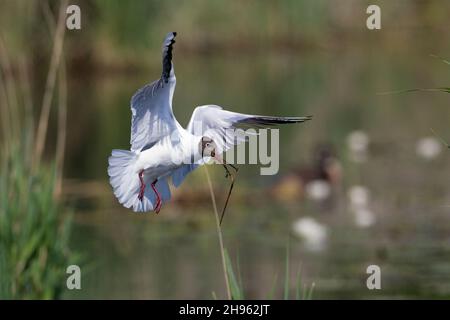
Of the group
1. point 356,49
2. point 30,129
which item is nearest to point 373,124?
point 30,129

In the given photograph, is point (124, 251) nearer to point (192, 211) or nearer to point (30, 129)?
point (192, 211)

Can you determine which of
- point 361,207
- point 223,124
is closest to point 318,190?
point 361,207

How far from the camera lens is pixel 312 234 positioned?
356 inches

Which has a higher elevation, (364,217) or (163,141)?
(163,141)

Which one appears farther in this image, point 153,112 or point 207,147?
point 153,112

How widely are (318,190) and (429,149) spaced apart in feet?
6.19

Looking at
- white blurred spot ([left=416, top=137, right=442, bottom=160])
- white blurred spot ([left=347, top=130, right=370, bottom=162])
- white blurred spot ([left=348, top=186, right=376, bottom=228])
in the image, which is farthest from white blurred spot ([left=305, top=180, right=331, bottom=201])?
white blurred spot ([left=416, top=137, right=442, bottom=160])

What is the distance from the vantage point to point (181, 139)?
7.61ft

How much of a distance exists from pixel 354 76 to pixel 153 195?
739 inches

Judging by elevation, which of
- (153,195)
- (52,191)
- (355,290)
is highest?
(153,195)

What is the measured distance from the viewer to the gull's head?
88.7 inches

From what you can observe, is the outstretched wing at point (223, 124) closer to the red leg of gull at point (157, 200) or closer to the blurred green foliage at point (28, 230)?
the red leg of gull at point (157, 200)

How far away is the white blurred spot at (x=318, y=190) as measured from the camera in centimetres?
1067

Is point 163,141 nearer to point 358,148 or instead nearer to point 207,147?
point 207,147
